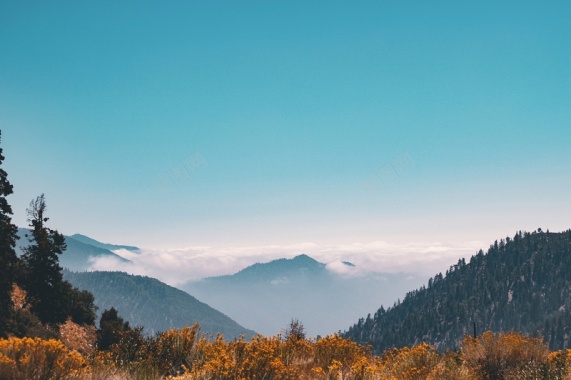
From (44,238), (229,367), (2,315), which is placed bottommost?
(2,315)

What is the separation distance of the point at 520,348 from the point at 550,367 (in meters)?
1.75

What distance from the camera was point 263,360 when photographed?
10.3m

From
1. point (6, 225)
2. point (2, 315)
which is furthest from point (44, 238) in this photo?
point (2, 315)

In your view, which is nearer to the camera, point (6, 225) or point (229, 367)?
point (229, 367)

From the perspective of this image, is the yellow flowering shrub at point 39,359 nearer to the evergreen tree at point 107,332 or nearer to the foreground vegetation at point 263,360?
the foreground vegetation at point 263,360

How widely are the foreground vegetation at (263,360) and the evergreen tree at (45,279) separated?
29.9 m

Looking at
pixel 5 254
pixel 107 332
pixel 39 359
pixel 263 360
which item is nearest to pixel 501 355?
pixel 263 360

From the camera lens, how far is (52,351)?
9.11 meters

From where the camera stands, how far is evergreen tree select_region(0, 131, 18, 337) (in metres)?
28.5

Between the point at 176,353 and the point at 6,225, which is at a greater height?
the point at 6,225

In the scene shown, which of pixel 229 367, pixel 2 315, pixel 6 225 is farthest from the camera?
pixel 6 225

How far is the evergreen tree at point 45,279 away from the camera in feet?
129

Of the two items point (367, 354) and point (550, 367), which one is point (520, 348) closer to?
point (550, 367)

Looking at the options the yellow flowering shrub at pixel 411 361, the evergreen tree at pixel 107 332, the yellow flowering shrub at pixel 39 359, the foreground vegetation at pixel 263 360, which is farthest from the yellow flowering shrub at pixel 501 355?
the evergreen tree at pixel 107 332
